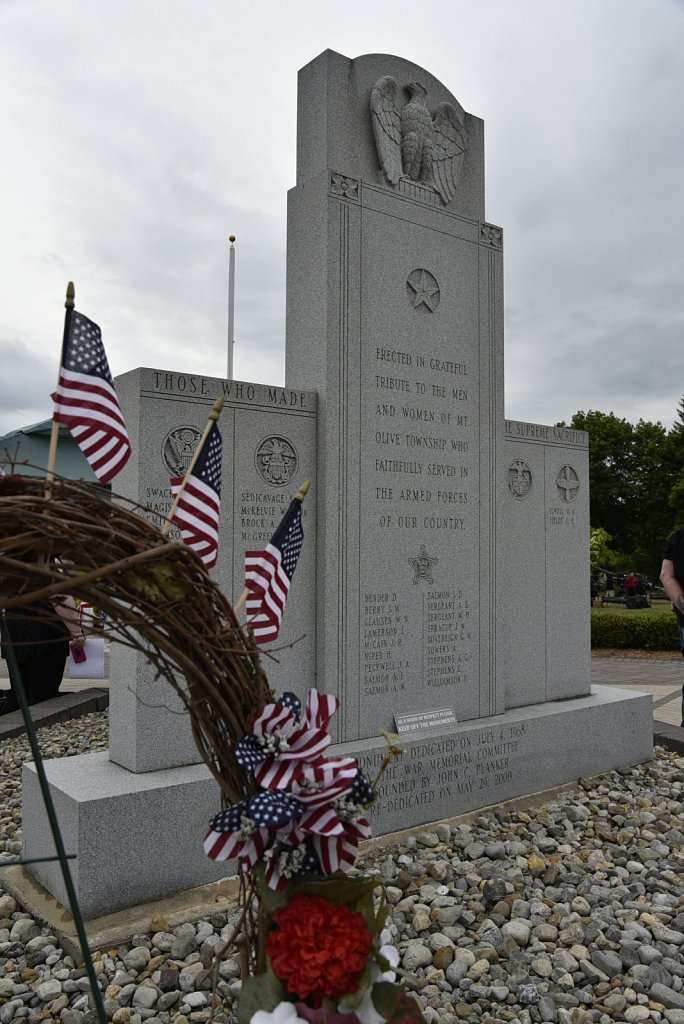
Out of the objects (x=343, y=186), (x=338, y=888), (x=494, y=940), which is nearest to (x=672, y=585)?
(x=494, y=940)

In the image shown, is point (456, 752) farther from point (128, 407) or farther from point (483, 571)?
point (128, 407)

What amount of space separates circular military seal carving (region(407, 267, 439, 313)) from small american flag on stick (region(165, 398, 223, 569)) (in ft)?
11.4

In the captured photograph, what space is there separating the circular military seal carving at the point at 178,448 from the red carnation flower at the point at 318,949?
273 cm

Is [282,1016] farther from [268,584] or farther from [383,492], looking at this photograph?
[383,492]

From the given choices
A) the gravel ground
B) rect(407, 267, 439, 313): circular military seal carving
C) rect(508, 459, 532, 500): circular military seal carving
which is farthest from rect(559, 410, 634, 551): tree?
the gravel ground

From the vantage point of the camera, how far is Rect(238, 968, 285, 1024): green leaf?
1443 mm

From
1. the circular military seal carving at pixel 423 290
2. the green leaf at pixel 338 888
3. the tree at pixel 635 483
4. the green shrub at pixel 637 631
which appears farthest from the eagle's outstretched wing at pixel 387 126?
the tree at pixel 635 483

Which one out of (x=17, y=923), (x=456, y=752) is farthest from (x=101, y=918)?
(x=456, y=752)

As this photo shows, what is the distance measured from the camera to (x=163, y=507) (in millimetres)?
3863

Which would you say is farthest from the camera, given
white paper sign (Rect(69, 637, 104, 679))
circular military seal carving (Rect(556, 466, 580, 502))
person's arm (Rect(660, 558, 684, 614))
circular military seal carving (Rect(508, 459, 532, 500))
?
white paper sign (Rect(69, 637, 104, 679))

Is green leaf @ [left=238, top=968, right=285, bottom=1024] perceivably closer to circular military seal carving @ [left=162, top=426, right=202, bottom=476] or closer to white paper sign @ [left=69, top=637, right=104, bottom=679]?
circular military seal carving @ [left=162, top=426, right=202, bottom=476]

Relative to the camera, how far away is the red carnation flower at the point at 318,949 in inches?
54.1

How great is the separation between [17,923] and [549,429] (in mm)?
4747

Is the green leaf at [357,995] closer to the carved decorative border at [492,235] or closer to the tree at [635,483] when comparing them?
the carved decorative border at [492,235]
